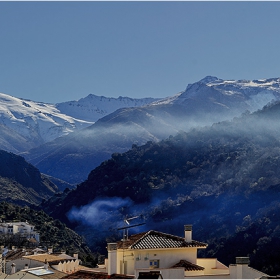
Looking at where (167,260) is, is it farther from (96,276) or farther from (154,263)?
(96,276)

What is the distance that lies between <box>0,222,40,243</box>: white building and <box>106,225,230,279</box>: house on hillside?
109 m

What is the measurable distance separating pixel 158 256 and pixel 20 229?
11651 cm

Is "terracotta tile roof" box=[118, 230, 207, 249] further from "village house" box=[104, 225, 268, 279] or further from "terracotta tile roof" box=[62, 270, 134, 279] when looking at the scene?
"terracotta tile roof" box=[62, 270, 134, 279]

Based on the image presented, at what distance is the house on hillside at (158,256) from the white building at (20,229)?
109250mm

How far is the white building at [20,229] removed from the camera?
142 metres

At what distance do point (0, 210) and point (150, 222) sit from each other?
31599 mm

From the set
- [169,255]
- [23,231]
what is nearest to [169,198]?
[23,231]

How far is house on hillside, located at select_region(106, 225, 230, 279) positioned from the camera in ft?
98.9

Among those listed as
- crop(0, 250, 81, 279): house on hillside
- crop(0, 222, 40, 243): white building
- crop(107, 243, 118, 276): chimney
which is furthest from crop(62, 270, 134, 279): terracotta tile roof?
crop(0, 222, 40, 243): white building

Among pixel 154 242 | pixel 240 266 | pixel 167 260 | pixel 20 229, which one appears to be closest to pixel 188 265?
pixel 167 260

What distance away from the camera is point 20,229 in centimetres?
14588

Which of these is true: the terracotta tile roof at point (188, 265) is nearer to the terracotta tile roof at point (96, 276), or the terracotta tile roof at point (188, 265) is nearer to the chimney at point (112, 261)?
the chimney at point (112, 261)

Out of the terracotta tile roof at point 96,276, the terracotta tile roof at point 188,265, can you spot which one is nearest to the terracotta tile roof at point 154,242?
the terracotta tile roof at point 188,265

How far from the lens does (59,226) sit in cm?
16312
